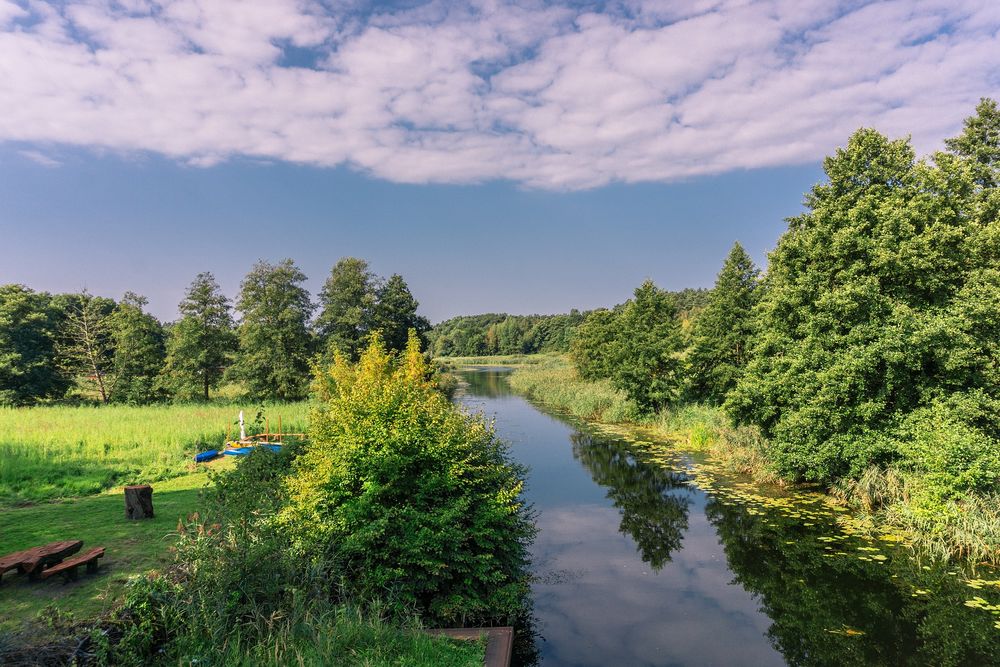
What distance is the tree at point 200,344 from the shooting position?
36.6 m

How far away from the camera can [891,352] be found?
12.6 m

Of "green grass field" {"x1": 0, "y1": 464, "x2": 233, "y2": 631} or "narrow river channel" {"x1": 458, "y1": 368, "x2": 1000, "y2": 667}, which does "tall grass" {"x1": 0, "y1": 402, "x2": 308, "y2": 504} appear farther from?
"narrow river channel" {"x1": 458, "y1": 368, "x2": 1000, "y2": 667}

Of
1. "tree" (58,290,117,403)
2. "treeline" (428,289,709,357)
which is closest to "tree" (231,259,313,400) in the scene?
"tree" (58,290,117,403)

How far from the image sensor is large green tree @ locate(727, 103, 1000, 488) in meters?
12.2

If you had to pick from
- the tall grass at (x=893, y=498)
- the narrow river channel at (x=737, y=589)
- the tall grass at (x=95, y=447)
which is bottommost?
the narrow river channel at (x=737, y=589)

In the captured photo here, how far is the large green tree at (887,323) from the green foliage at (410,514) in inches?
377

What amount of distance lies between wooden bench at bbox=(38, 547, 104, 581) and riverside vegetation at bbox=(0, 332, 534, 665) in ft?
4.34

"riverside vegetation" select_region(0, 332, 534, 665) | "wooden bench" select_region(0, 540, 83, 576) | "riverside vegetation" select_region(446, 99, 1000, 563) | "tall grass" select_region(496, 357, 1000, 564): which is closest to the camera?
"riverside vegetation" select_region(0, 332, 534, 665)

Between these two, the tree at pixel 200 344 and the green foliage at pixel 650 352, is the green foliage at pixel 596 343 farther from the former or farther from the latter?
the tree at pixel 200 344

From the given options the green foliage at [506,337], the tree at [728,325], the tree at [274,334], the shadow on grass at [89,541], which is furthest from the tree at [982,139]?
the green foliage at [506,337]

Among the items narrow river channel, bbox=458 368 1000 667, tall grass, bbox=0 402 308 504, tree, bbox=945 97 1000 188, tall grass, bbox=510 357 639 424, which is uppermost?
tree, bbox=945 97 1000 188

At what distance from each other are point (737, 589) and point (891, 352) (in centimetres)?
691

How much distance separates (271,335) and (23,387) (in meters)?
15.1

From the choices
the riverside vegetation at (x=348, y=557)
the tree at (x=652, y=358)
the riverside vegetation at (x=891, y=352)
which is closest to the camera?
the riverside vegetation at (x=348, y=557)
